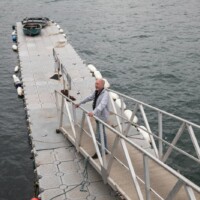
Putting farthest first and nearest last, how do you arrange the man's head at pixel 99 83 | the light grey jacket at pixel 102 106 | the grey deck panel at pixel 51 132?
the grey deck panel at pixel 51 132 < the light grey jacket at pixel 102 106 < the man's head at pixel 99 83

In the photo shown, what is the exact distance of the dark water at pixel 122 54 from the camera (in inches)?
614

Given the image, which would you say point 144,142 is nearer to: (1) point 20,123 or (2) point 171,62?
(1) point 20,123

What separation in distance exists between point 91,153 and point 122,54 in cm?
1919

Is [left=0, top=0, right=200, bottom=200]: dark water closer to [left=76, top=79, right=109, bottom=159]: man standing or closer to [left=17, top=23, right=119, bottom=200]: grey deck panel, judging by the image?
[left=17, top=23, right=119, bottom=200]: grey deck panel

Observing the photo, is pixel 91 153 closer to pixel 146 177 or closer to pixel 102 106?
pixel 102 106

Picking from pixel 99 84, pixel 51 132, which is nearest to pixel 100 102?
pixel 99 84

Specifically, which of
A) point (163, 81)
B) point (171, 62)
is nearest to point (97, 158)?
point (163, 81)

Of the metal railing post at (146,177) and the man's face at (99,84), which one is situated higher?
the man's face at (99,84)

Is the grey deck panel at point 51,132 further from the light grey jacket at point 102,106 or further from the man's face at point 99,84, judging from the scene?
the man's face at point 99,84

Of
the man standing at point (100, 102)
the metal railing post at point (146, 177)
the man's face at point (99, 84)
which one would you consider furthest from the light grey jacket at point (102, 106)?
the metal railing post at point (146, 177)

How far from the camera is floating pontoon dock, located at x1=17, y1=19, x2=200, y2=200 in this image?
850cm

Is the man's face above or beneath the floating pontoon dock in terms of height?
above

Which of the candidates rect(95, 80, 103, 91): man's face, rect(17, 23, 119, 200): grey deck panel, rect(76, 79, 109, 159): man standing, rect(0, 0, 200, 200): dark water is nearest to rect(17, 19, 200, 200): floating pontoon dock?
rect(17, 23, 119, 200): grey deck panel

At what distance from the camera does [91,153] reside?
1111 cm
